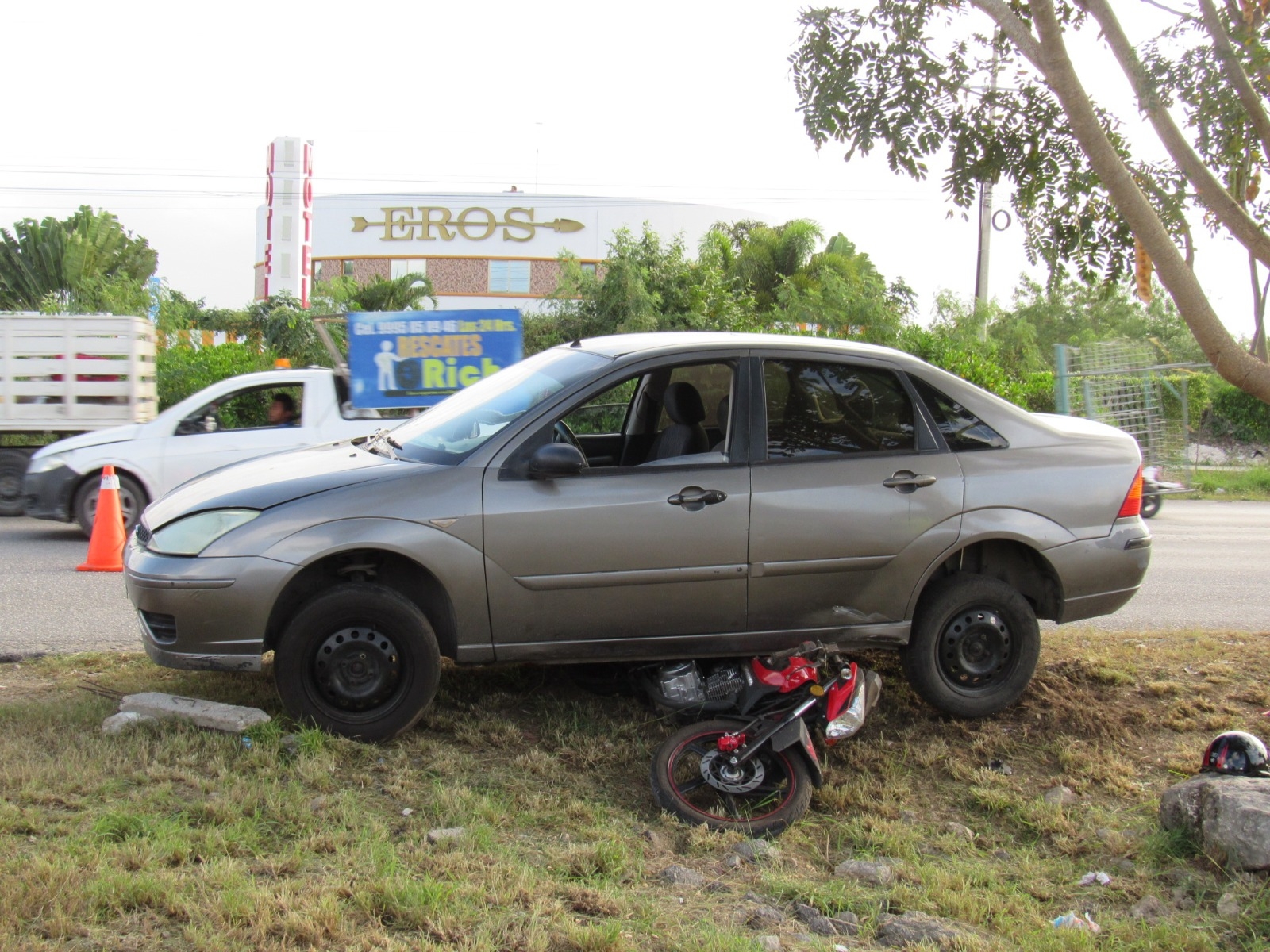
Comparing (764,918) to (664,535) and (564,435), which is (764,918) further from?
(564,435)

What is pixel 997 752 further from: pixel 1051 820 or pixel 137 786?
pixel 137 786

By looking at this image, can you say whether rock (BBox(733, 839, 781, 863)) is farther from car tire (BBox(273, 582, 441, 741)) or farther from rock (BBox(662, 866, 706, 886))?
car tire (BBox(273, 582, 441, 741))

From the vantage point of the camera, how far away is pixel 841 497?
4996mm

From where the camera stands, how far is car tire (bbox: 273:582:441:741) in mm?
4602

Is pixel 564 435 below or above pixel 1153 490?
above

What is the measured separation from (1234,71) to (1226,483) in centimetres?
1697

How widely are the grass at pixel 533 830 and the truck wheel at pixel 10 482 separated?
7561 millimetres

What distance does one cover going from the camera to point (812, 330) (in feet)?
100

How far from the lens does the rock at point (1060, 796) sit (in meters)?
4.55

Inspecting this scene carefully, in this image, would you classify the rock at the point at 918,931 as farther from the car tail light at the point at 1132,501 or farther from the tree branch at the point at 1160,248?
the tree branch at the point at 1160,248

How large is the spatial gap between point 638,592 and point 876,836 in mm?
1386

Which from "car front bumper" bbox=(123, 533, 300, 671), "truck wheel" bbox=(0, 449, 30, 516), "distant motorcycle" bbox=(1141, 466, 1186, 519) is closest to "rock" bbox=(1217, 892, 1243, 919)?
"car front bumper" bbox=(123, 533, 300, 671)

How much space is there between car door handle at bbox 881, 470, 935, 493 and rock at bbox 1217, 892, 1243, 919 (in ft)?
6.75

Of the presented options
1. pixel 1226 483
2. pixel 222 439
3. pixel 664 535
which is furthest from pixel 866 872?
pixel 1226 483
